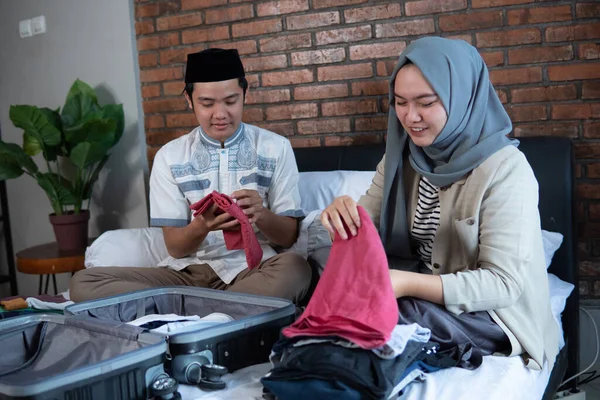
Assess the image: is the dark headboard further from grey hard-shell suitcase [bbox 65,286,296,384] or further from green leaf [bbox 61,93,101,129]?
green leaf [bbox 61,93,101,129]

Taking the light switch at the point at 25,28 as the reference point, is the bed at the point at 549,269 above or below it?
below

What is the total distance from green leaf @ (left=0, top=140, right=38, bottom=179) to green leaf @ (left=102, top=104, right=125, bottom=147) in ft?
1.29

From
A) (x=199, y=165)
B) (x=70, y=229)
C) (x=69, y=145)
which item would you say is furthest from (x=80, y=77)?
(x=199, y=165)

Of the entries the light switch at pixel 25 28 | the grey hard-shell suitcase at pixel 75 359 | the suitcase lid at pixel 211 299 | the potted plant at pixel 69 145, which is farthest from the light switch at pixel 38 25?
the grey hard-shell suitcase at pixel 75 359

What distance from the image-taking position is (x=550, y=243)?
7.38ft

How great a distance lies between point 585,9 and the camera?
2441mm

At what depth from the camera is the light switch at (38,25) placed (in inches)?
145

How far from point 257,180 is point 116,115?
1233 millimetres

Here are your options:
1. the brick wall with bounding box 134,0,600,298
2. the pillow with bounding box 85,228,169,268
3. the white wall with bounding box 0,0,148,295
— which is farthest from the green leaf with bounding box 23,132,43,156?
the pillow with bounding box 85,228,169,268

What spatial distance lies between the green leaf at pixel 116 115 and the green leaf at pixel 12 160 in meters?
0.39

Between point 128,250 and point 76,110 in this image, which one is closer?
point 128,250

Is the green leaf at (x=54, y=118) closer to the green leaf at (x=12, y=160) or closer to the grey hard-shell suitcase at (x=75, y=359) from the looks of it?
the green leaf at (x=12, y=160)

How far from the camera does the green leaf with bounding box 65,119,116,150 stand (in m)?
3.16

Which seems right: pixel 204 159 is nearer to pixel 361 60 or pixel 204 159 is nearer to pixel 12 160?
pixel 361 60
